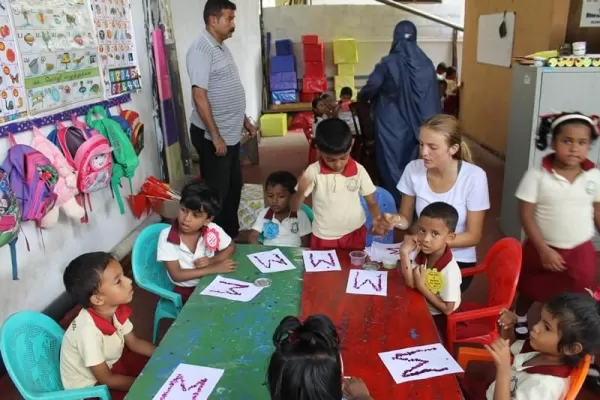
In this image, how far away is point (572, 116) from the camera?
2.12 meters

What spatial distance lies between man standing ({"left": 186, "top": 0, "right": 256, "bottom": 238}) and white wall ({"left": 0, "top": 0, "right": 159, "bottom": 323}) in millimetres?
631

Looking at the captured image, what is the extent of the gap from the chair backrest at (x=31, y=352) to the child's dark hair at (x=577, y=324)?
1505 millimetres

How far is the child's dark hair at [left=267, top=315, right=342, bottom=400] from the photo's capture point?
1007 millimetres

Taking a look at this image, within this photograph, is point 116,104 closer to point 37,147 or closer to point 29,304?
point 37,147

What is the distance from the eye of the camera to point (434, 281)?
186 cm

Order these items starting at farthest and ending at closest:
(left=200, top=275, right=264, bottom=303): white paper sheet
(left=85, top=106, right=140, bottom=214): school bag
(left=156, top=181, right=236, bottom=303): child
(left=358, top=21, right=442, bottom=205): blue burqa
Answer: (left=358, top=21, right=442, bottom=205): blue burqa, (left=85, top=106, right=140, bottom=214): school bag, (left=156, top=181, right=236, bottom=303): child, (left=200, top=275, right=264, bottom=303): white paper sheet

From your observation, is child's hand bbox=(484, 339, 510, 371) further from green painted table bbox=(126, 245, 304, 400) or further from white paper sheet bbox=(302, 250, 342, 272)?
white paper sheet bbox=(302, 250, 342, 272)

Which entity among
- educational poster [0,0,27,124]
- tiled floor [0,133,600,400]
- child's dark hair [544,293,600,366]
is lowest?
tiled floor [0,133,600,400]

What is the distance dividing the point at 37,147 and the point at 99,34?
1012 mm

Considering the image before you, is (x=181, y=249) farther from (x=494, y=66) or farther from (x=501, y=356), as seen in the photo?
(x=494, y=66)

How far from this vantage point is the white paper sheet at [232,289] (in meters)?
1.82

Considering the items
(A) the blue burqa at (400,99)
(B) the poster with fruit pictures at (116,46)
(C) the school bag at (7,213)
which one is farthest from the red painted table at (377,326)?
(A) the blue burqa at (400,99)

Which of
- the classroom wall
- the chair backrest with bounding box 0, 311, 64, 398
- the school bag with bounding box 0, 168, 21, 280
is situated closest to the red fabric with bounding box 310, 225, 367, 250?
the chair backrest with bounding box 0, 311, 64, 398

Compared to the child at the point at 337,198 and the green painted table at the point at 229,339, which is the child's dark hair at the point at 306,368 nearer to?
the green painted table at the point at 229,339
